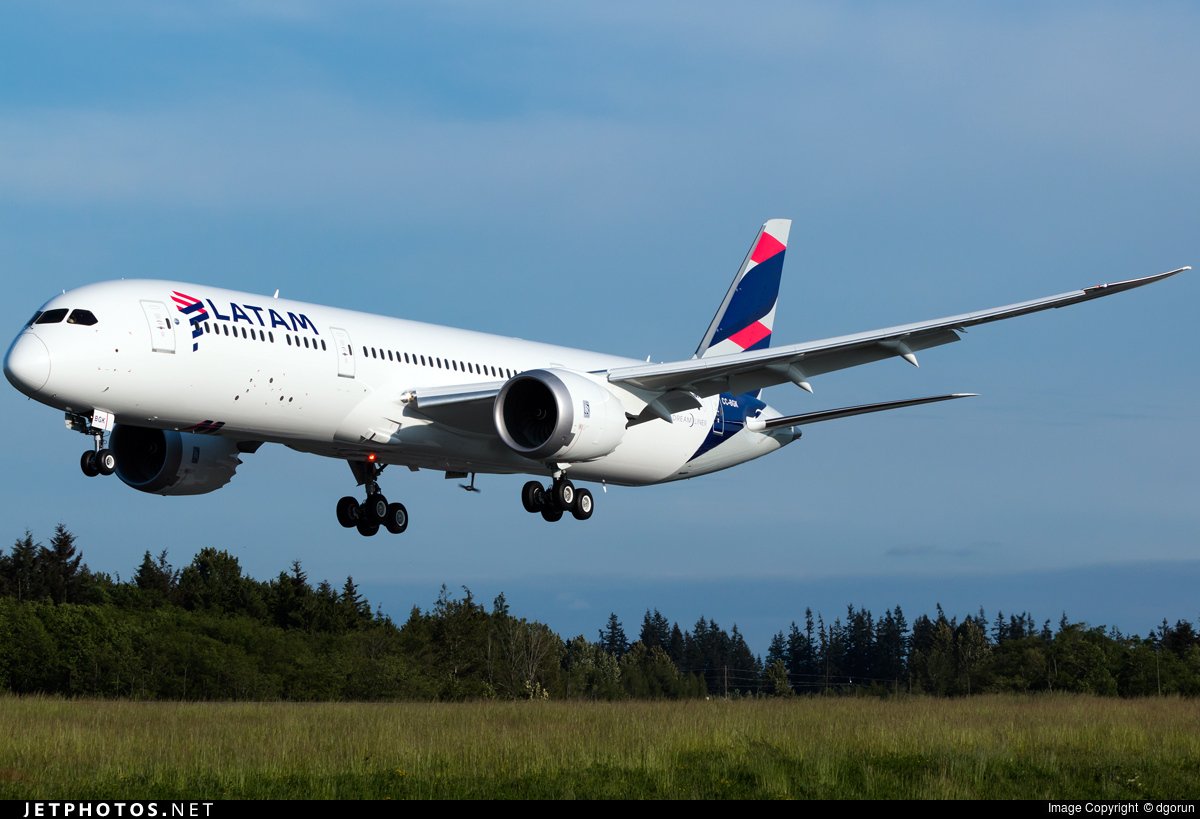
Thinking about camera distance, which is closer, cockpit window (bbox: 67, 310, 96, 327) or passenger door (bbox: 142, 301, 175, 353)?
cockpit window (bbox: 67, 310, 96, 327)

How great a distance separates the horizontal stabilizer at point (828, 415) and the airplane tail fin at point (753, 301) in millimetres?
2925

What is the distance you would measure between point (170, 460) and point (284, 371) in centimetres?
711

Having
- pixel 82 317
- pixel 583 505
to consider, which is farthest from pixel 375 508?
pixel 82 317

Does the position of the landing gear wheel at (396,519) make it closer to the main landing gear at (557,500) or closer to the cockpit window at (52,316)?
the main landing gear at (557,500)

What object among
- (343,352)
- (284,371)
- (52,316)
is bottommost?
(284,371)

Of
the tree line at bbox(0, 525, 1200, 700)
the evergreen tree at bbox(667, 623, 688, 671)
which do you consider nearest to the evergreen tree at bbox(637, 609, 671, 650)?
the evergreen tree at bbox(667, 623, 688, 671)

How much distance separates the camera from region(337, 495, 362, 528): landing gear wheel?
3891cm

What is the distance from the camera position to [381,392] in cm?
3356

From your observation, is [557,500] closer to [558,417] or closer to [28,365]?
[558,417]

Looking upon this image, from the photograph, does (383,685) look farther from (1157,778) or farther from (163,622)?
(1157,778)

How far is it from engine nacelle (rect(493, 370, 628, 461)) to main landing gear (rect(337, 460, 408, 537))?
17.3ft

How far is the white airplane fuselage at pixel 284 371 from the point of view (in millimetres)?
28531

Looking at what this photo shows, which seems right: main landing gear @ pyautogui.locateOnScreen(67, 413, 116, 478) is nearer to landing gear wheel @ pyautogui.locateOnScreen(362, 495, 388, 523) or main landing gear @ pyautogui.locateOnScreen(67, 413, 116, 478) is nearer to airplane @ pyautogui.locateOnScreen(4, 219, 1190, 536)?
airplane @ pyautogui.locateOnScreen(4, 219, 1190, 536)

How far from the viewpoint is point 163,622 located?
6419cm
